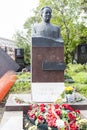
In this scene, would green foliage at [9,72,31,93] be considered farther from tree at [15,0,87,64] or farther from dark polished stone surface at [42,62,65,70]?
tree at [15,0,87,64]

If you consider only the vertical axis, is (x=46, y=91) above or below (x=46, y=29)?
below

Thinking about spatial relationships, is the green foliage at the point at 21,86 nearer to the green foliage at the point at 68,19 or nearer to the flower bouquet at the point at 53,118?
the flower bouquet at the point at 53,118

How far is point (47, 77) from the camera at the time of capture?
8047mm

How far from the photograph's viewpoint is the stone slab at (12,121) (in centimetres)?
582

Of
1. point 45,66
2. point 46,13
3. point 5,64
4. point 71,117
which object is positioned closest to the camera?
point 71,117


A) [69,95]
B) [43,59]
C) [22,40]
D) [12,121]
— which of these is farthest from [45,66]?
[22,40]

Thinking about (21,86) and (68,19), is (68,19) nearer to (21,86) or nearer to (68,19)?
(68,19)

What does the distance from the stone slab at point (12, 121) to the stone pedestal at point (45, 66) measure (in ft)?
3.39

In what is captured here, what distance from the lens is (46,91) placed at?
26.2ft

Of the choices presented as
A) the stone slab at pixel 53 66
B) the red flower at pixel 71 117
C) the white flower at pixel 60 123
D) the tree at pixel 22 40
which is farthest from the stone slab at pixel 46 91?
the tree at pixel 22 40

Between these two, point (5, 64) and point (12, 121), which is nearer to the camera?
point (12, 121)

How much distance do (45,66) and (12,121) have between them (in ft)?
6.96

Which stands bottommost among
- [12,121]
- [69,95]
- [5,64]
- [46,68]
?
[5,64]

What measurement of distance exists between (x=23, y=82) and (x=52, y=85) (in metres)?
5.04
